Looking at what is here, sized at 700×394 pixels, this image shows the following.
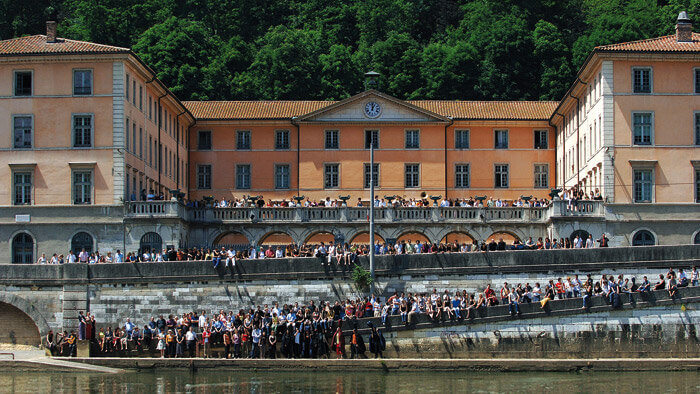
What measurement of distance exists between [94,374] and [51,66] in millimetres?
20668

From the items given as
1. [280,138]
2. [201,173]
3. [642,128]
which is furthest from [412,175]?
[642,128]

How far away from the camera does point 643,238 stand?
6306 centimetres

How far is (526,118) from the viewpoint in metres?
78.6

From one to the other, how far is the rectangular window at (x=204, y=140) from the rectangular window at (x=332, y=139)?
7489 millimetres

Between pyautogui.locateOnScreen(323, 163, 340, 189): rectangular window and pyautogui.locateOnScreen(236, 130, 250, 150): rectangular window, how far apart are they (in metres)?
5.16

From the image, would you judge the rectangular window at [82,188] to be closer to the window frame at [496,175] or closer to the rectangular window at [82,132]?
the rectangular window at [82,132]

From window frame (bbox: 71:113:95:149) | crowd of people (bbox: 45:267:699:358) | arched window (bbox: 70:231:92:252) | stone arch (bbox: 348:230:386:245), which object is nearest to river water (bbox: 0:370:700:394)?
crowd of people (bbox: 45:267:699:358)

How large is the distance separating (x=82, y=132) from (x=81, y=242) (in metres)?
5.40

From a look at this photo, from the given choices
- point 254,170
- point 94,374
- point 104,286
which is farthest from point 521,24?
point 94,374

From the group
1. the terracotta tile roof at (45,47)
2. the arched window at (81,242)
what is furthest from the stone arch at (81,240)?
the terracotta tile roof at (45,47)

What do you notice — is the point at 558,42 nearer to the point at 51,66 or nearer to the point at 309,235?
the point at 309,235

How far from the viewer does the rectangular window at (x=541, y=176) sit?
78.8 meters

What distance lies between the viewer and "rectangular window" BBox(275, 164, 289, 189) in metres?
78.8

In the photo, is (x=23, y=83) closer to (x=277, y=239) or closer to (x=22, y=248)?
(x=22, y=248)
